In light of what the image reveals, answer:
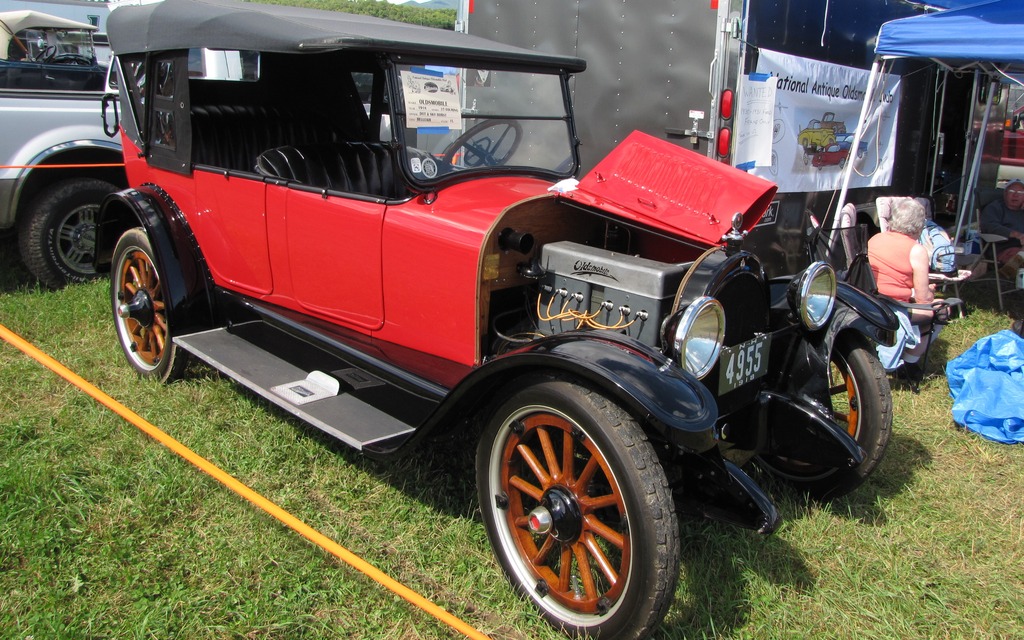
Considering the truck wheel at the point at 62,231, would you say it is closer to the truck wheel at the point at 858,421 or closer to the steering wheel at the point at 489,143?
the steering wheel at the point at 489,143

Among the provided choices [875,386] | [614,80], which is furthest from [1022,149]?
[875,386]

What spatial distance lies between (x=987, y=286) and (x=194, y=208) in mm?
6996

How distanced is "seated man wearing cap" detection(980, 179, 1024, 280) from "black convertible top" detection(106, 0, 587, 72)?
207 inches

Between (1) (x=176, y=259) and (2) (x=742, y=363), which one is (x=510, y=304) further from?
(1) (x=176, y=259)

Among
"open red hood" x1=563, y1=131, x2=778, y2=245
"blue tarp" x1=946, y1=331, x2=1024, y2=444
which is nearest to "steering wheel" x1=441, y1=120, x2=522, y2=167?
"open red hood" x1=563, y1=131, x2=778, y2=245

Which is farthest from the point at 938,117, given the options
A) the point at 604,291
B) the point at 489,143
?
the point at 604,291

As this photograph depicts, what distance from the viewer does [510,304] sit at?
9.71 feet

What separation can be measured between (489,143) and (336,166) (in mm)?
951

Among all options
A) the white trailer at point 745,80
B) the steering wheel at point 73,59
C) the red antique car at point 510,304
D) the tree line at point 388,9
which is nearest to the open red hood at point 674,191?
the red antique car at point 510,304

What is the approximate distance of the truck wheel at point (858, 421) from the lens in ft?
9.67

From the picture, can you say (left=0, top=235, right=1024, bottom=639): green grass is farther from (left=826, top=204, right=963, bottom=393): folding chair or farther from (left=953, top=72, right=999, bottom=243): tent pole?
(left=953, top=72, right=999, bottom=243): tent pole

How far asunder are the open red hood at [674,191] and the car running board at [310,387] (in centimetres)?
112

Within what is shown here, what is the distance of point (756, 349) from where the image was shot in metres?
2.66

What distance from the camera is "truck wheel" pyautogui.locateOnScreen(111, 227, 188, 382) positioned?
391 cm
